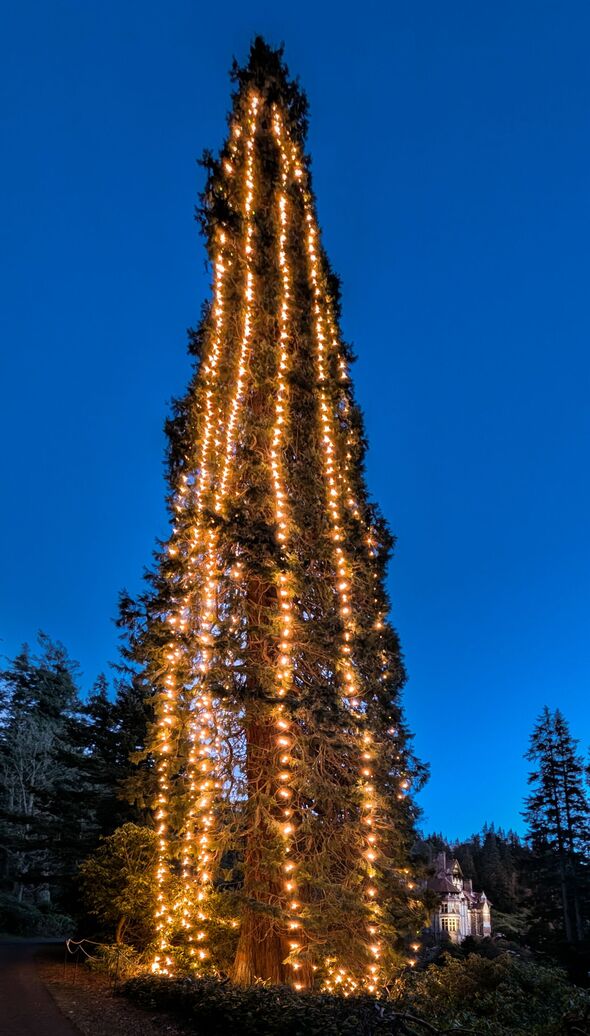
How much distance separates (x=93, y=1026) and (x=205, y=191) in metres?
13.4

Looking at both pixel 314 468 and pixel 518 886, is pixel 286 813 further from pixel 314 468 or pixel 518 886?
pixel 518 886

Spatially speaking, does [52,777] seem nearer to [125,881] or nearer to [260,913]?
[125,881]

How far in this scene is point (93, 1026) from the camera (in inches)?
214

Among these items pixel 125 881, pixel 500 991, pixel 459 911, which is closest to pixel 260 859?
pixel 125 881

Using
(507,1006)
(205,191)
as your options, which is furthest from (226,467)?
(507,1006)

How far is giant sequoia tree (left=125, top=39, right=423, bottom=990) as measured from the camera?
22.8 feet

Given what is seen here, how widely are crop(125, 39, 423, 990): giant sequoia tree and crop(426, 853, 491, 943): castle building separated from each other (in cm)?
3301

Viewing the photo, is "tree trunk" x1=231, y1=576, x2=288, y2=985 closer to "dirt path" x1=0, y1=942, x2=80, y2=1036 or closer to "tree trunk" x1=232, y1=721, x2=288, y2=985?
"tree trunk" x1=232, y1=721, x2=288, y2=985

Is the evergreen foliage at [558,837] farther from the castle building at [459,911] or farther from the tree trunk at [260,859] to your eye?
the tree trunk at [260,859]

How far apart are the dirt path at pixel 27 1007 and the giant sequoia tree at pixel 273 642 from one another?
161cm

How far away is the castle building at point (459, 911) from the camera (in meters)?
36.7

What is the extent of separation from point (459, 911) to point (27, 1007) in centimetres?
4125

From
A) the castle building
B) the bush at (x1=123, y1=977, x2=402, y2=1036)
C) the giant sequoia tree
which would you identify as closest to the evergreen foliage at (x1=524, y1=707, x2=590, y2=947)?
the castle building

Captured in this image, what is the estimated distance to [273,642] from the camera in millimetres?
8266
